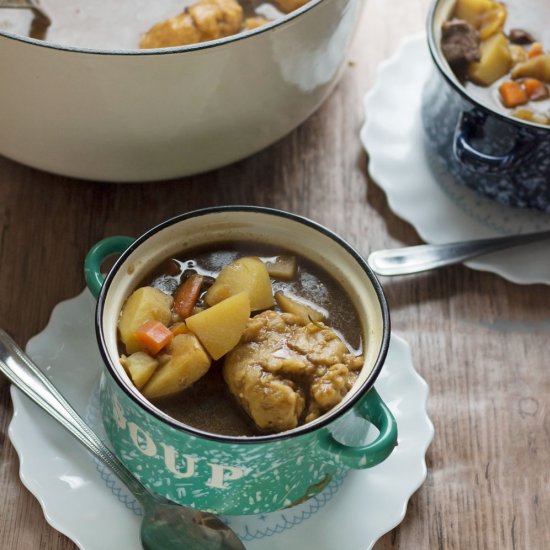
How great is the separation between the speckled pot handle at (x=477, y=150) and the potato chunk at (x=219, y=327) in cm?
Result: 49

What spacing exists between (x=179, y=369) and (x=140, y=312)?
0.28 ft

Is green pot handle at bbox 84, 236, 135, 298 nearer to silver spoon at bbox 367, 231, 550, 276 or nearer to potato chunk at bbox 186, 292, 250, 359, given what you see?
potato chunk at bbox 186, 292, 250, 359

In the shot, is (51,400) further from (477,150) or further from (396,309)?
(477,150)

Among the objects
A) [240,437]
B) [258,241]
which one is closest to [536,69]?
[258,241]

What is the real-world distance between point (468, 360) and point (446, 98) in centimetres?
39

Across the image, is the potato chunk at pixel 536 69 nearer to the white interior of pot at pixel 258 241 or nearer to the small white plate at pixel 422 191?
the small white plate at pixel 422 191

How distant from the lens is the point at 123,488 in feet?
3.50

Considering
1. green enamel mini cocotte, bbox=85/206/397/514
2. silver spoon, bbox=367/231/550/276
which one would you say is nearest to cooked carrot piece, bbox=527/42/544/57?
silver spoon, bbox=367/231/550/276

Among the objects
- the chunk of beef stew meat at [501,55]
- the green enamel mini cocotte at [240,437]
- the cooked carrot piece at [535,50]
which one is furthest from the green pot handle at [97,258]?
the cooked carrot piece at [535,50]

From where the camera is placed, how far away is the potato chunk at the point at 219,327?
0.99 meters

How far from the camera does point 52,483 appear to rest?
105cm

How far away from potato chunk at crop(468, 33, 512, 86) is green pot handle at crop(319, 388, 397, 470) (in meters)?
0.59

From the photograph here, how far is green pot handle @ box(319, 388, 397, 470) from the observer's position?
956 mm

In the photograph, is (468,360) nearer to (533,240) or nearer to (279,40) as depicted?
(533,240)
